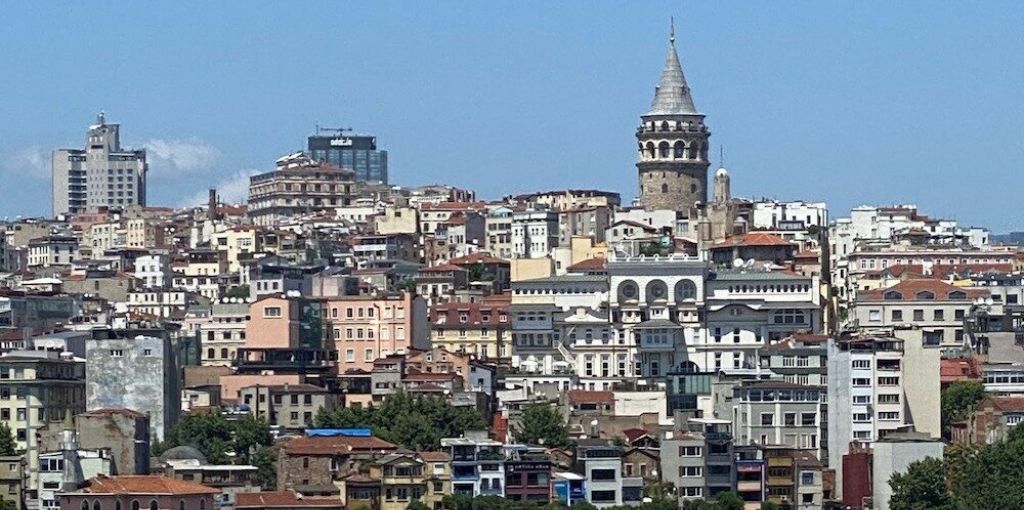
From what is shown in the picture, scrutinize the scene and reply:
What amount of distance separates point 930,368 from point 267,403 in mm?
17432

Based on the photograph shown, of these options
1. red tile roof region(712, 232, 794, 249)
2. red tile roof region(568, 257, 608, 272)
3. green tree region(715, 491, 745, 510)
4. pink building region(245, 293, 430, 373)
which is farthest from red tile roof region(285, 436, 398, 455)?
red tile roof region(712, 232, 794, 249)

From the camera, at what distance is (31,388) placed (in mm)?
86875

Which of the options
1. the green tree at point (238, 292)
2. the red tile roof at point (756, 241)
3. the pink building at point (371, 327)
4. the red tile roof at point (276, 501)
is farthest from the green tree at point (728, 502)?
the green tree at point (238, 292)

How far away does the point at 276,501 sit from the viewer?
7800cm

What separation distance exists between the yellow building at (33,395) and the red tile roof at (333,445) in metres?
6.28

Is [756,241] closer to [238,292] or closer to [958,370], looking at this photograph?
[238,292]

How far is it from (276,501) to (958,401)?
69.5ft

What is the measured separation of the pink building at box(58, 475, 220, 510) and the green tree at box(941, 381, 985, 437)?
22.6 metres

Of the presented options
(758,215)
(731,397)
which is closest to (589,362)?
(731,397)

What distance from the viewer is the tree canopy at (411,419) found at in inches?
3413

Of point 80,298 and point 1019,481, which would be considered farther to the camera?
point 80,298

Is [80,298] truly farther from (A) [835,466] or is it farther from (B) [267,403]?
(A) [835,466]

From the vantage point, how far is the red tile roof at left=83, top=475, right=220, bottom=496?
76.0m

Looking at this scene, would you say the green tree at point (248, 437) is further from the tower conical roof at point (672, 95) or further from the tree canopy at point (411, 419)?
the tower conical roof at point (672, 95)
